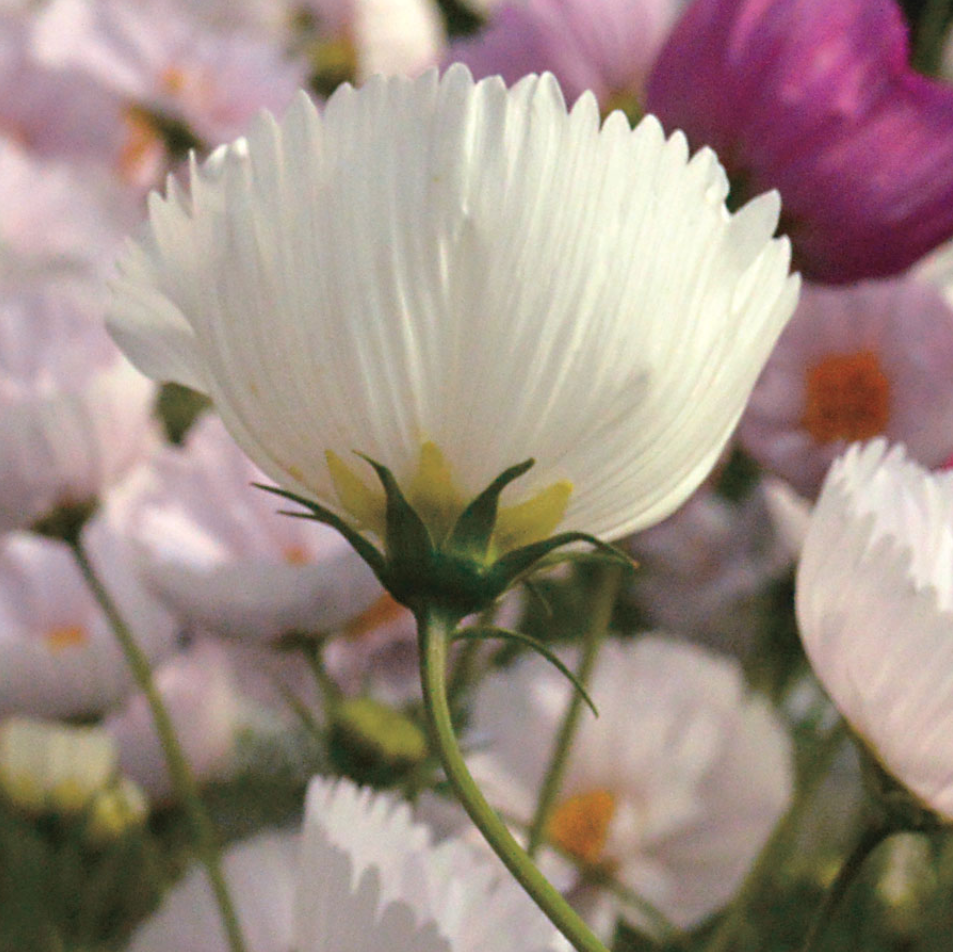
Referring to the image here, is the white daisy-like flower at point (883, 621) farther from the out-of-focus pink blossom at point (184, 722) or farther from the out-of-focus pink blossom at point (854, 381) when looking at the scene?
the out-of-focus pink blossom at point (184, 722)

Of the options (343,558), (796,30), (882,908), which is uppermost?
(796,30)

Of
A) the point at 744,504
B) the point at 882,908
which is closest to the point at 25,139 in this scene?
the point at 744,504

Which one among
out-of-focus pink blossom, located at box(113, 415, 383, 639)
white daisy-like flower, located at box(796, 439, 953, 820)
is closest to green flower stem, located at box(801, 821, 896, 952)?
white daisy-like flower, located at box(796, 439, 953, 820)

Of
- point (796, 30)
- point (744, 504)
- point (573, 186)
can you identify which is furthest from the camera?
point (744, 504)

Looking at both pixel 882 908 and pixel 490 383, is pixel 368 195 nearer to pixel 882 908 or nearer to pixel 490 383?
pixel 490 383

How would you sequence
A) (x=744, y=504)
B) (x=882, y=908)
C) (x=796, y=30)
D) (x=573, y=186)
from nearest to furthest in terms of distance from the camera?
(x=573, y=186)
(x=796, y=30)
(x=882, y=908)
(x=744, y=504)

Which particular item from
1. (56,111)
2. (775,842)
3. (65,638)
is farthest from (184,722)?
(56,111)

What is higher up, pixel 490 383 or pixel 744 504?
pixel 490 383

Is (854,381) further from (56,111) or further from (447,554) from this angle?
(56,111)

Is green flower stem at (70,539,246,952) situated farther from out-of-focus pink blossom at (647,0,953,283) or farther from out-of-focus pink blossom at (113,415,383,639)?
out-of-focus pink blossom at (647,0,953,283)
